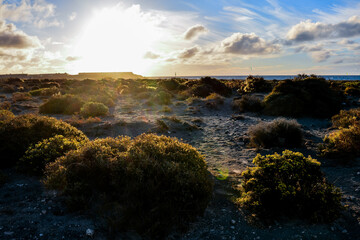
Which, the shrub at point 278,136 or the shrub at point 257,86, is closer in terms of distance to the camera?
the shrub at point 278,136

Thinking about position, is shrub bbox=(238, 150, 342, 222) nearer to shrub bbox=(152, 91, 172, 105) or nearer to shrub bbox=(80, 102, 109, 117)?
shrub bbox=(80, 102, 109, 117)

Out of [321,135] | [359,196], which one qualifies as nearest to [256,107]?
[321,135]

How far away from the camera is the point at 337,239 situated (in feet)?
12.5

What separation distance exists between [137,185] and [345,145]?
23.4ft

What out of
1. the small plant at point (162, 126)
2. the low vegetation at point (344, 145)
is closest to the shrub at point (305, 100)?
the low vegetation at point (344, 145)

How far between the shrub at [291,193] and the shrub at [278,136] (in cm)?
376

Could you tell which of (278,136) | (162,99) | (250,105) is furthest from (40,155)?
(162,99)

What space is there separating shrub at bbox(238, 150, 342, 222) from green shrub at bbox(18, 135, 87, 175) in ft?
17.0

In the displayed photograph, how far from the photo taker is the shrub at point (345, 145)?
700 centimetres

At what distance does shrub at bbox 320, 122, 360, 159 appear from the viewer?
276 inches

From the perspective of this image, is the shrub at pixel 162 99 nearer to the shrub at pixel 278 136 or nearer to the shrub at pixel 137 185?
the shrub at pixel 278 136

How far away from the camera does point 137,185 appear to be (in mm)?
4402

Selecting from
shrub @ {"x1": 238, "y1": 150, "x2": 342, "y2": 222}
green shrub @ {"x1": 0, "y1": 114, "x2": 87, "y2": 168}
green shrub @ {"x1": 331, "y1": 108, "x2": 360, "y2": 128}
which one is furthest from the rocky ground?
→ green shrub @ {"x1": 331, "y1": 108, "x2": 360, "y2": 128}

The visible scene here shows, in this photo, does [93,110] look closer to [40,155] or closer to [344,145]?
[40,155]
